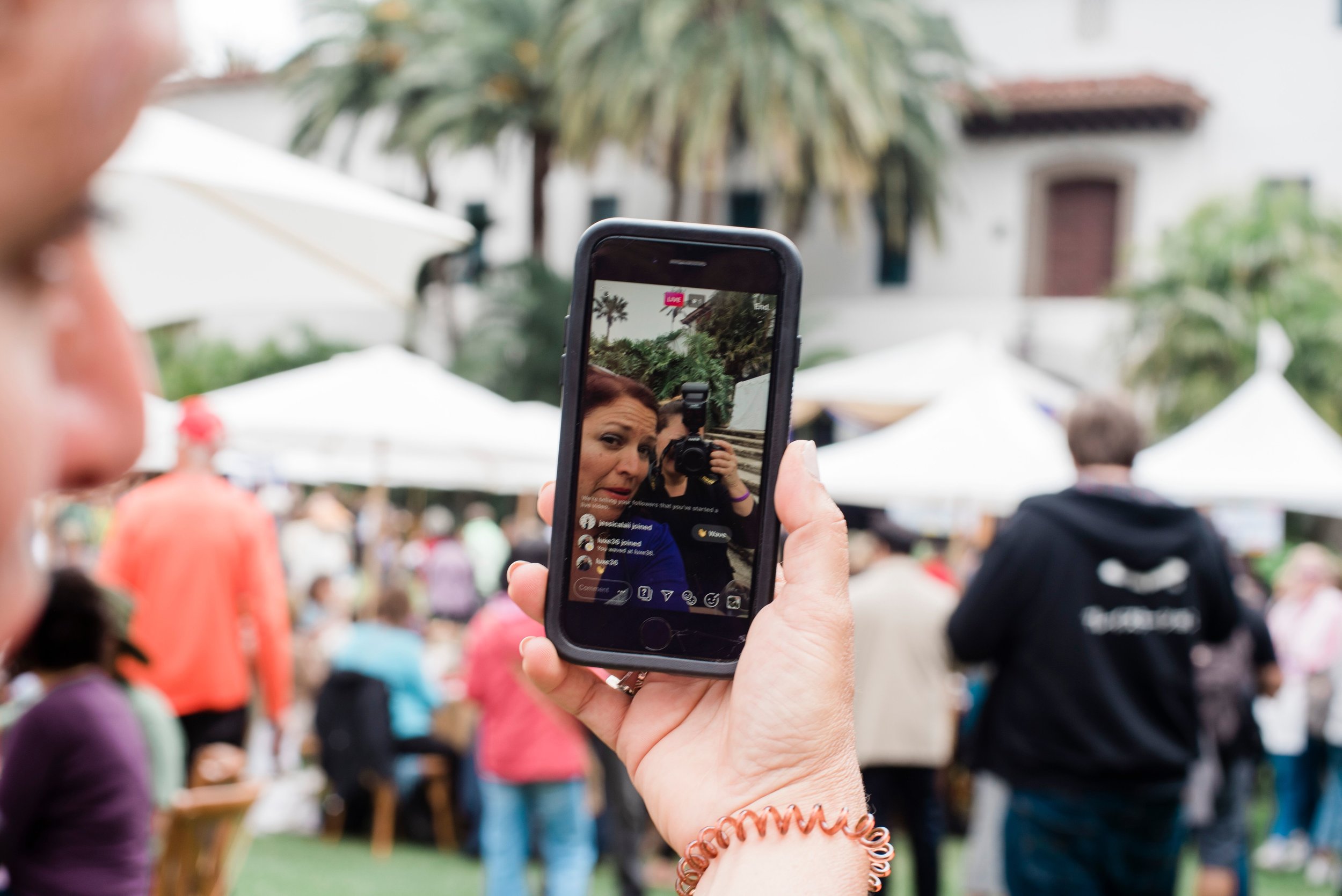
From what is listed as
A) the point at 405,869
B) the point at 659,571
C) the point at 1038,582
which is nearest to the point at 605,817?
the point at 405,869

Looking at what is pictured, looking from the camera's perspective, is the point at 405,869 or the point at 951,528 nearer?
the point at 405,869

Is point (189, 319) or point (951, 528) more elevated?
point (189, 319)

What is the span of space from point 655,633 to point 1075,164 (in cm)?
2455

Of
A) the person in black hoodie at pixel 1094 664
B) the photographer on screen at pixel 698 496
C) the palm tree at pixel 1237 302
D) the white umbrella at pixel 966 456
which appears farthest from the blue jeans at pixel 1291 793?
the palm tree at pixel 1237 302

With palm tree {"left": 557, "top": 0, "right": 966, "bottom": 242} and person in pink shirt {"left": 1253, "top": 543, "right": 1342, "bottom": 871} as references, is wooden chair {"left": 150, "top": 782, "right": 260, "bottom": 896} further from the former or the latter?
palm tree {"left": 557, "top": 0, "right": 966, "bottom": 242}

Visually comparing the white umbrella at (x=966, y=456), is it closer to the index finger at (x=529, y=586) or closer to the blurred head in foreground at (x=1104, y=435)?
the blurred head in foreground at (x=1104, y=435)

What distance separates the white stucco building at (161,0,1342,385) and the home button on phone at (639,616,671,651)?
2105 cm

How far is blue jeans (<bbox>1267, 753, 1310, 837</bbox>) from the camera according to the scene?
9312 mm

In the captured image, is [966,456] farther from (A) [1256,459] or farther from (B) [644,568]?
(B) [644,568]

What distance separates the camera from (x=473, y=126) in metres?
A: 24.4

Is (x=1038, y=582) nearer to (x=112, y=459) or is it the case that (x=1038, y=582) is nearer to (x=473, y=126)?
(x=112, y=459)

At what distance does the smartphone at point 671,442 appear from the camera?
1586 millimetres

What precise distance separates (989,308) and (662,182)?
6820 mm

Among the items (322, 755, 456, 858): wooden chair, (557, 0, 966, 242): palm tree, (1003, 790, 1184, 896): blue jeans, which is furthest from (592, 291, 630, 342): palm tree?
(557, 0, 966, 242): palm tree
